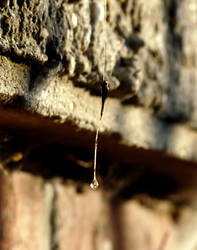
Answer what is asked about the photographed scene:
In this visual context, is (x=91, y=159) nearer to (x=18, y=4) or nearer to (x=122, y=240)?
(x=122, y=240)

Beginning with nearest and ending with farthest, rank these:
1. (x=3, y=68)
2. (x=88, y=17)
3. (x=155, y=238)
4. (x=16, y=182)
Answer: (x=3, y=68) → (x=88, y=17) → (x=16, y=182) → (x=155, y=238)

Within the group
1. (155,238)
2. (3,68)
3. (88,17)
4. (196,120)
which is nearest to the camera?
(3,68)

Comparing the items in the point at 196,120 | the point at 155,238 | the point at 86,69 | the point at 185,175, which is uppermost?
the point at 86,69

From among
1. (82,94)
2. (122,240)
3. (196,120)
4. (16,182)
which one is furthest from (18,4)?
(122,240)

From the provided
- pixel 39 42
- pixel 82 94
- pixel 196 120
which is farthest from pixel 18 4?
pixel 196 120

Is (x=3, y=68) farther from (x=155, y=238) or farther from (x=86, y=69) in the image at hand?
(x=155, y=238)

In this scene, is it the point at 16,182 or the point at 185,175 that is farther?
the point at 185,175

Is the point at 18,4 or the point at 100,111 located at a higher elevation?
the point at 18,4
